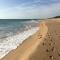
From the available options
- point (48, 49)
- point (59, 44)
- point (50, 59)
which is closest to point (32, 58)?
point (50, 59)

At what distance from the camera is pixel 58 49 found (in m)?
6.03

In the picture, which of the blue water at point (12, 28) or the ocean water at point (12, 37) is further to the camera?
the blue water at point (12, 28)

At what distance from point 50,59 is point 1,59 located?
6.47 ft

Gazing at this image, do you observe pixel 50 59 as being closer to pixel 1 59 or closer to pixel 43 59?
pixel 43 59

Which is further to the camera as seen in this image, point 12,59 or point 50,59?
point 12,59

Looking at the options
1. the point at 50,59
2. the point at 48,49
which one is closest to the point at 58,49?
the point at 48,49

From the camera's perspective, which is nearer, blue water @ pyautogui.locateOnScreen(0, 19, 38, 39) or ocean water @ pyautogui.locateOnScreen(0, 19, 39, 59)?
ocean water @ pyautogui.locateOnScreen(0, 19, 39, 59)

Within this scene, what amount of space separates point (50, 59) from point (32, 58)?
576mm

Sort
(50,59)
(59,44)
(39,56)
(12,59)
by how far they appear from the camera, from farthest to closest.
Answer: (59,44), (12,59), (39,56), (50,59)

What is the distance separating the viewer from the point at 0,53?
7.06m

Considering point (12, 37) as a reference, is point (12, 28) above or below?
below

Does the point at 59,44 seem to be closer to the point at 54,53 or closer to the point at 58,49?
the point at 58,49

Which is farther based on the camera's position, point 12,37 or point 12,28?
point 12,28

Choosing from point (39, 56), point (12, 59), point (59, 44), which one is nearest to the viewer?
point (39, 56)
